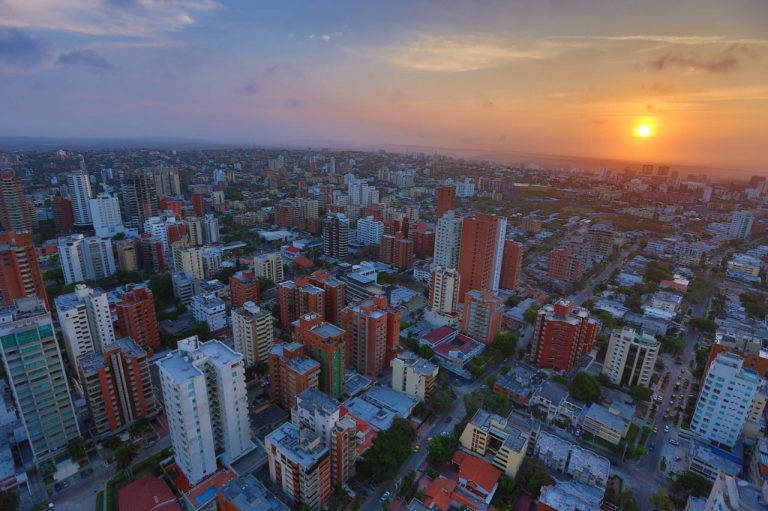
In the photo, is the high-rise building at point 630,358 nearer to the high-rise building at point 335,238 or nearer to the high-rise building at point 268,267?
the high-rise building at point 268,267

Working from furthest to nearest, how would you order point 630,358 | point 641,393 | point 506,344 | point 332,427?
point 506,344, point 630,358, point 641,393, point 332,427

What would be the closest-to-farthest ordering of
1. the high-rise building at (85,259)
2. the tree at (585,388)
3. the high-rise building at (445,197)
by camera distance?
the tree at (585,388)
the high-rise building at (85,259)
the high-rise building at (445,197)

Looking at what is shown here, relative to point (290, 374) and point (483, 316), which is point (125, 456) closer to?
point (290, 374)

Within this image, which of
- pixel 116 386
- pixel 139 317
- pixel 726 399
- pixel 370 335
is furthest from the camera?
pixel 139 317

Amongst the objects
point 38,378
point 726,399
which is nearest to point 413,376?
point 726,399

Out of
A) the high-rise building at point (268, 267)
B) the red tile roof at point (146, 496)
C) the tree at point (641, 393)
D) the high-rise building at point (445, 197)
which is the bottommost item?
the red tile roof at point (146, 496)

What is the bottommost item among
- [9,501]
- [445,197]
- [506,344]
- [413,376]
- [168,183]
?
[9,501]

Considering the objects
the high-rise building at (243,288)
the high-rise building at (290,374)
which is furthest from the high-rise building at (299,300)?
the high-rise building at (290,374)
